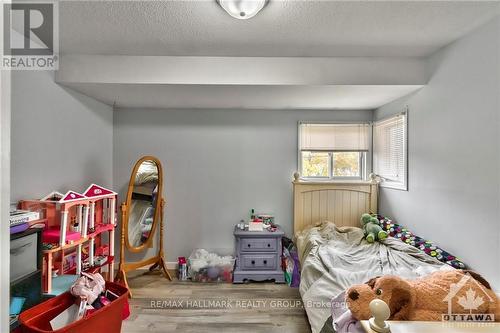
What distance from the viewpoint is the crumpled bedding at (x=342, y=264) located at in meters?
1.61

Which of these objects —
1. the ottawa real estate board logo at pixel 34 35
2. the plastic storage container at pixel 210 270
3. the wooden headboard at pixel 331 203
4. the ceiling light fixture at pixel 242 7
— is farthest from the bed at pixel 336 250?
the ottawa real estate board logo at pixel 34 35

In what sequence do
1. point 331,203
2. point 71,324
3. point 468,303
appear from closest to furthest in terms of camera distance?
point 468,303, point 71,324, point 331,203

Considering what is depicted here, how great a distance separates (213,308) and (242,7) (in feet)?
8.16

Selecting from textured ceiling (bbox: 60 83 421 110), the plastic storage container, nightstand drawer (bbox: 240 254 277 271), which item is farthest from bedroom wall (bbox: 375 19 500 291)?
the plastic storage container

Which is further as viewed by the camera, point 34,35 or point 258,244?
point 258,244

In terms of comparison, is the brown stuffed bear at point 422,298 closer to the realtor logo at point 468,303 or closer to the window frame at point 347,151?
the realtor logo at point 468,303

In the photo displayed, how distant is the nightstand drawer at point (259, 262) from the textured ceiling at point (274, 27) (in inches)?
85.3

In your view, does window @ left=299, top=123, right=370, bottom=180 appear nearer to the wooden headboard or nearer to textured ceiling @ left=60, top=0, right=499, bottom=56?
the wooden headboard

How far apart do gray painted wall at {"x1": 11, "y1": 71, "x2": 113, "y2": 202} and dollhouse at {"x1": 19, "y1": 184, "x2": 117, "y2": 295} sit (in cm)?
21

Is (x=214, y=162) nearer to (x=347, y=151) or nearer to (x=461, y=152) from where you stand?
(x=347, y=151)

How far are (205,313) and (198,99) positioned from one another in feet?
7.07

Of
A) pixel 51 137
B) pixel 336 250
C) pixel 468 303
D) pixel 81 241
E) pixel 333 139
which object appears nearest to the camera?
pixel 468 303

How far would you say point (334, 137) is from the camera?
317 centimetres

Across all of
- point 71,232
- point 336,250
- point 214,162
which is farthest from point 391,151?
point 71,232
